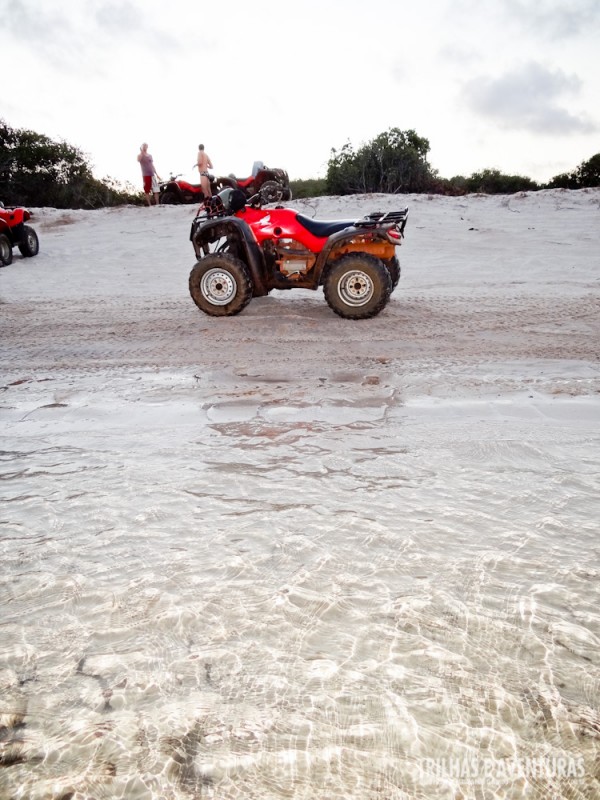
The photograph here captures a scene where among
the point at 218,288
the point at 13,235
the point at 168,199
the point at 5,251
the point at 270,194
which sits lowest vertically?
the point at 218,288

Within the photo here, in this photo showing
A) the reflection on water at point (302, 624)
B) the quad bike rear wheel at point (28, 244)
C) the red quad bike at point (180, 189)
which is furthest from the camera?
the red quad bike at point (180, 189)

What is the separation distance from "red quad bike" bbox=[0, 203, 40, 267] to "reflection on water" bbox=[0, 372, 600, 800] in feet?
29.8

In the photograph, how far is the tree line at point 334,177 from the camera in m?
17.2

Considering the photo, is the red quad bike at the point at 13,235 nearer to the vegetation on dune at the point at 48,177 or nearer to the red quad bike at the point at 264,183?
the red quad bike at the point at 264,183

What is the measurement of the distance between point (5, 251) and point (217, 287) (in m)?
6.03

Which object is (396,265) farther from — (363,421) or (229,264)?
(363,421)

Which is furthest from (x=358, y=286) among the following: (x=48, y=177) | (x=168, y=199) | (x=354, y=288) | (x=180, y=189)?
(x=48, y=177)

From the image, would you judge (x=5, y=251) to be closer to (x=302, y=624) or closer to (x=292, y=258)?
(x=292, y=258)

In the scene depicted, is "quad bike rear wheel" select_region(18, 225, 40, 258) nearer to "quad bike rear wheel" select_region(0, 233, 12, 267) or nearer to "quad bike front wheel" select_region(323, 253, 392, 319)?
"quad bike rear wheel" select_region(0, 233, 12, 267)

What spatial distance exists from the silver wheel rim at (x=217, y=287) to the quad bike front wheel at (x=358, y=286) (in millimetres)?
1029

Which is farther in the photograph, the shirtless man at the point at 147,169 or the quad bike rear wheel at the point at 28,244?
the shirtless man at the point at 147,169

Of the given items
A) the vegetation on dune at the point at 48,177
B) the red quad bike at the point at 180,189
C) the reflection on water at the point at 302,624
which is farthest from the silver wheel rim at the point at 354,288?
the vegetation on dune at the point at 48,177

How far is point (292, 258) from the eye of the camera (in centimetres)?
643

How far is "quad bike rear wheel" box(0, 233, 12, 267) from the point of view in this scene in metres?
10.4
